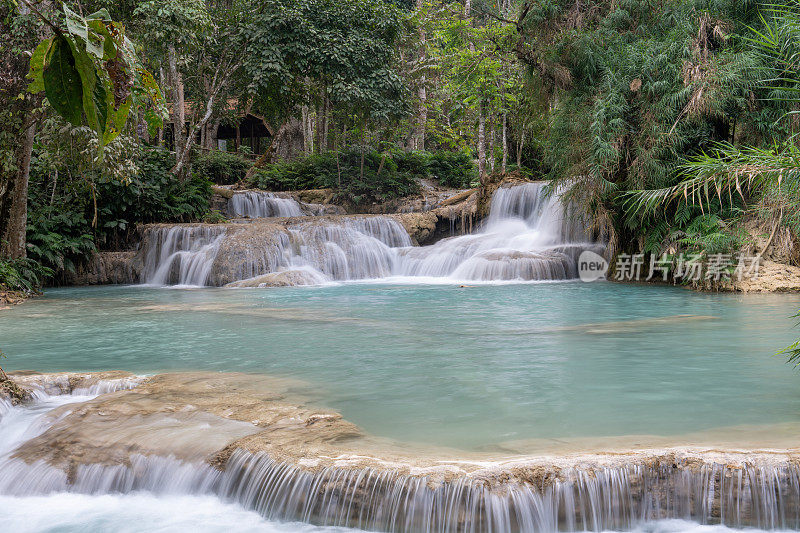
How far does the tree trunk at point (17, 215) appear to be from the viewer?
11.7 m

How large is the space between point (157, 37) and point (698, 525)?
14.0 m

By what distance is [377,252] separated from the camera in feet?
54.2

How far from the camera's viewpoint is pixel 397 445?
349 cm

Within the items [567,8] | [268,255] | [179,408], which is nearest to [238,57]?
[268,255]

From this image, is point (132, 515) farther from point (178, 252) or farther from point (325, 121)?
point (325, 121)

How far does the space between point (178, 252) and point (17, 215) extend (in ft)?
12.9

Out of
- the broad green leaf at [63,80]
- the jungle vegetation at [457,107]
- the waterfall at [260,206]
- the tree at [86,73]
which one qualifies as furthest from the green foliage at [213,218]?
the broad green leaf at [63,80]

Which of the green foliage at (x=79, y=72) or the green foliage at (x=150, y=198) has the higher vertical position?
the green foliage at (x=150, y=198)

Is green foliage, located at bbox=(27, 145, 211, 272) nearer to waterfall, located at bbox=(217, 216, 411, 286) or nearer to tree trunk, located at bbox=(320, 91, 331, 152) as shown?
waterfall, located at bbox=(217, 216, 411, 286)

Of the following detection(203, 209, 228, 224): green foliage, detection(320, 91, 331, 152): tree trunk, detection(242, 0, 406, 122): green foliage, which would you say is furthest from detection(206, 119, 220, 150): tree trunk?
detection(203, 209, 228, 224): green foliage

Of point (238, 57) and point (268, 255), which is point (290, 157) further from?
point (268, 255)

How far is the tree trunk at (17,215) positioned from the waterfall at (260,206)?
8.36m

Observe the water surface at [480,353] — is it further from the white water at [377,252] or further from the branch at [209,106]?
the branch at [209,106]

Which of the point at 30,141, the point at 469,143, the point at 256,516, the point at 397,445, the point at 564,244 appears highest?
the point at 469,143
